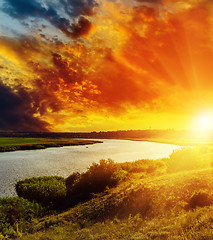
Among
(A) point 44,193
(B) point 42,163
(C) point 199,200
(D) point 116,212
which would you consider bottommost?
(B) point 42,163

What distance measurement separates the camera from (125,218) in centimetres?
1310

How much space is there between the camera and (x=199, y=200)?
13070 millimetres

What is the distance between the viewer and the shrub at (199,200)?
12.7 meters

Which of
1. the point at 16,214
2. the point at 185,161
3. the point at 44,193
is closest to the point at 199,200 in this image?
the point at 16,214

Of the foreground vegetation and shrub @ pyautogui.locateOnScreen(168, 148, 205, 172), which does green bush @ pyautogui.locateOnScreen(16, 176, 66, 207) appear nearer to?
the foreground vegetation

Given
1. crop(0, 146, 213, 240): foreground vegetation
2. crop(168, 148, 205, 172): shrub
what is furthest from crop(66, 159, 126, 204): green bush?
crop(168, 148, 205, 172): shrub

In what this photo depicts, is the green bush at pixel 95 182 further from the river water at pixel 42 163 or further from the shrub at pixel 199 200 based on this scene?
the shrub at pixel 199 200

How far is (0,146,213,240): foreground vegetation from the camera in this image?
31.5 ft

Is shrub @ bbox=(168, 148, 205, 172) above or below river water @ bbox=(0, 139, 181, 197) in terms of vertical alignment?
above

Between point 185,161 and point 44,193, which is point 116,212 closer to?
point 44,193

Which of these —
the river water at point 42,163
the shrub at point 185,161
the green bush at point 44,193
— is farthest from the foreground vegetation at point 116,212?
the river water at point 42,163

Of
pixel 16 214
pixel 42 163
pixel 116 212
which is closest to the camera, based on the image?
pixel 116 212

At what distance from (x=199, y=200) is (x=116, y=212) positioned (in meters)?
5.29

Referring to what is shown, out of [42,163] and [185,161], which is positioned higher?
[185,161]
